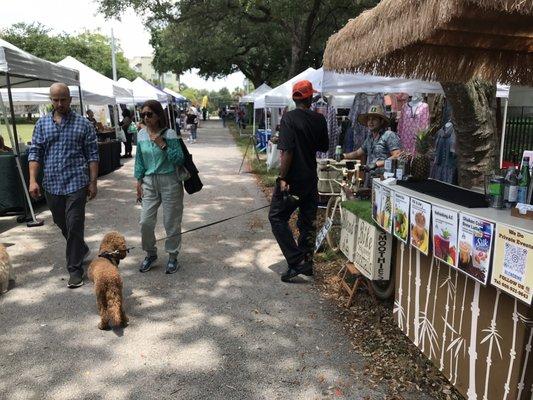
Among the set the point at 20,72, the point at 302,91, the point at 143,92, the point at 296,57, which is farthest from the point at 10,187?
the point at 143,92

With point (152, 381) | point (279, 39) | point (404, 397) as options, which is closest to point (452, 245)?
point (404, 397)

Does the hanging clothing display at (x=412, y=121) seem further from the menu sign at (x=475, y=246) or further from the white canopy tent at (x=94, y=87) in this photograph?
the white canopy tent at (x=94, y=87)

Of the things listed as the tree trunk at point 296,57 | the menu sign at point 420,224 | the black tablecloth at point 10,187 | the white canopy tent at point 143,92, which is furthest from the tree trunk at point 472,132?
the white canopy tent at point 143,92

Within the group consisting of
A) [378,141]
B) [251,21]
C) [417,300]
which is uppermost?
[251,21]

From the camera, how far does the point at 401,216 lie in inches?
130

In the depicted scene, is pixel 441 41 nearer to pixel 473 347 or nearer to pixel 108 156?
pixel 473 347

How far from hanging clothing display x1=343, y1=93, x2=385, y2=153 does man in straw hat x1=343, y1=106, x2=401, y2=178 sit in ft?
10.4

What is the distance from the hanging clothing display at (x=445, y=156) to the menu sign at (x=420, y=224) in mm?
3922

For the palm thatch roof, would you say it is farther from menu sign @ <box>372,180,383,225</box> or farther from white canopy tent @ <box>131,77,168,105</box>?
white canopy tent @ <box>131,77,168,105</box>

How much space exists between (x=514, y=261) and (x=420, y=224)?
88 cm

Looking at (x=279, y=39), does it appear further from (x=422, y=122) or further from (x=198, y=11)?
(x=422, y=122)

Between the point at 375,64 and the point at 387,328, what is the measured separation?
7.16 ft

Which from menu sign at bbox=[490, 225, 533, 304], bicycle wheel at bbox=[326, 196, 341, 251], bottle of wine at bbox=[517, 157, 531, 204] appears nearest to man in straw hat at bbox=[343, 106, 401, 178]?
bicycle wheel at bbox=[326, 196, 341, 251]

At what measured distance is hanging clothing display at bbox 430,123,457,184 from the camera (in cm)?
672
